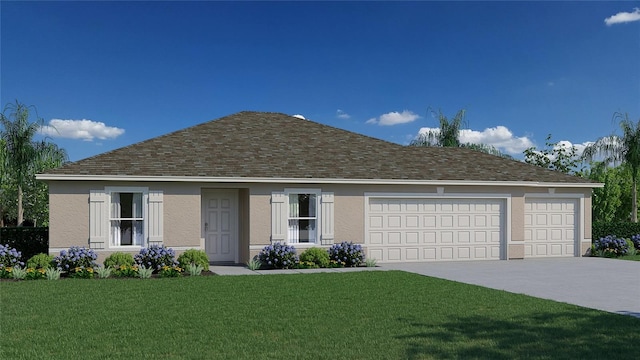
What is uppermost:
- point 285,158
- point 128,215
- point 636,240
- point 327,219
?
point 285,158

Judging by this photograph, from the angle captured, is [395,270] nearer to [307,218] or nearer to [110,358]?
[307,218]

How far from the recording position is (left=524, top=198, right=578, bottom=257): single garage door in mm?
21000

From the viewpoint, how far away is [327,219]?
18.2m

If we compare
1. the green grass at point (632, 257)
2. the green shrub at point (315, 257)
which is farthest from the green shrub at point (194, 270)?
the green grass at point (632, 257)

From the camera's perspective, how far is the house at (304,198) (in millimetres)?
16672

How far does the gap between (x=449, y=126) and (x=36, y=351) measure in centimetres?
3259

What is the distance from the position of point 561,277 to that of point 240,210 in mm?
9393

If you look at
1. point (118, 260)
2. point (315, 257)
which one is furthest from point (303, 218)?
point (118, 260)

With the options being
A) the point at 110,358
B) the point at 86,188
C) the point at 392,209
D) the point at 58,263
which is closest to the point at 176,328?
the point at 110,358

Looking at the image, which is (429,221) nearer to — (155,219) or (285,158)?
(285,158)

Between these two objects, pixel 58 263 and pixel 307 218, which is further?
pixel 307 218

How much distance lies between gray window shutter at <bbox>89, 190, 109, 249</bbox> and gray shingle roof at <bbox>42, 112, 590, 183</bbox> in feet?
2.22

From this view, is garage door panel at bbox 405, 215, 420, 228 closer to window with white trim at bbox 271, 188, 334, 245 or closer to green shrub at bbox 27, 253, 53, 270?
window with white trim at bbox 271, 188, 334, 245

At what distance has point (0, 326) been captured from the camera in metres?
8.72
